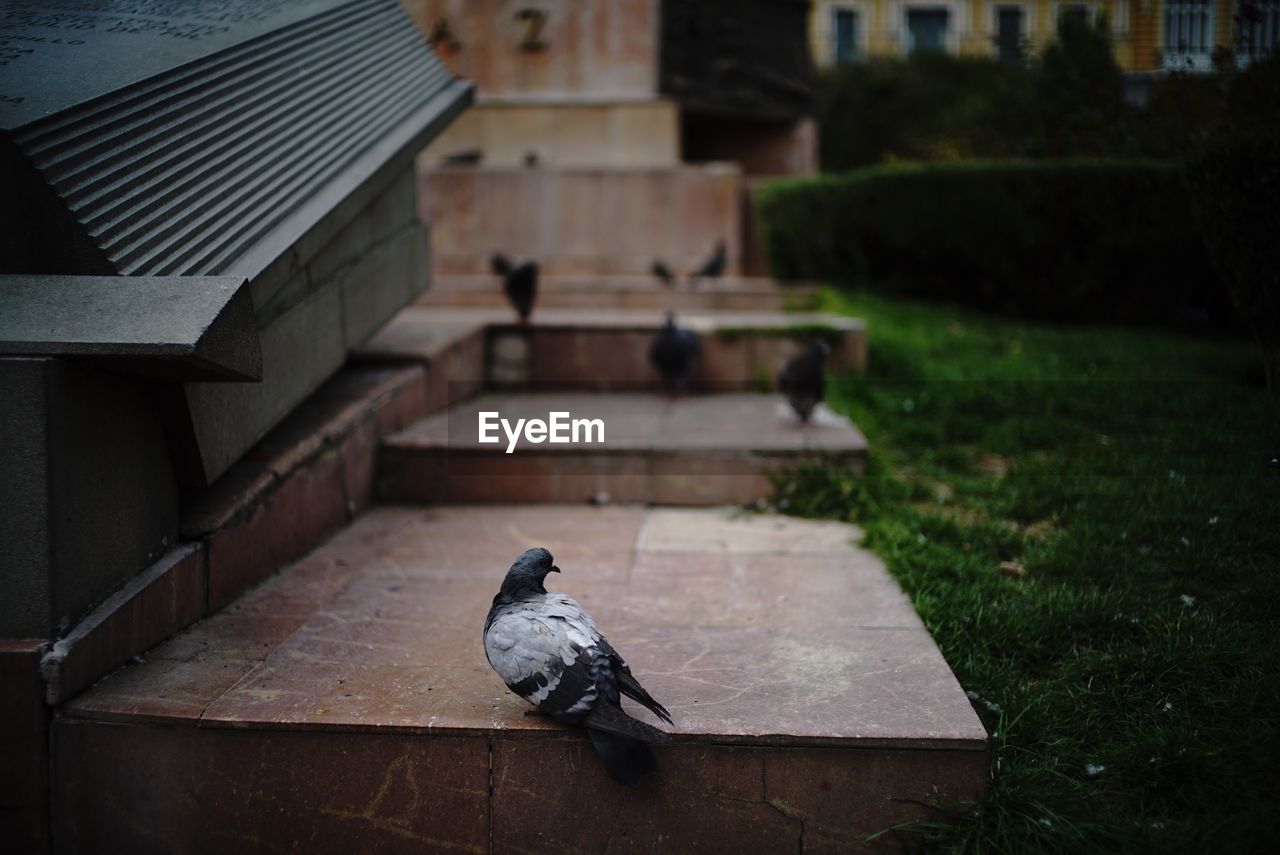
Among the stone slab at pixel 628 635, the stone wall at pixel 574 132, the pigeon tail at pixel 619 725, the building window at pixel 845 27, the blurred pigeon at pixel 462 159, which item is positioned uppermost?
the building window at pixel 845 27

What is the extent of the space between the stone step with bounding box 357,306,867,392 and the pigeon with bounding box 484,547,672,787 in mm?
3843

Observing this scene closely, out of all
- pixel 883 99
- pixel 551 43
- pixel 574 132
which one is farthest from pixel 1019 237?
pixel 883 99

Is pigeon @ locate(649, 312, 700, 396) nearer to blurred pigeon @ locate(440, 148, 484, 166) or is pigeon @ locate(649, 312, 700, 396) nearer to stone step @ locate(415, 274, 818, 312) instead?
stone step @ locate(415, 274, 818, 312)

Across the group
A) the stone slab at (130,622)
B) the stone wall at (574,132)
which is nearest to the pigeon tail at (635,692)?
the stone slab at (130,622)

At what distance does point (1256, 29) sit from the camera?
4.43 meters

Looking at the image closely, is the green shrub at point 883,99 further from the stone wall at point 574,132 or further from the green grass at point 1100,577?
the green grass at point 1100,577

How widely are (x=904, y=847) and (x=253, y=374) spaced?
6.60 ft

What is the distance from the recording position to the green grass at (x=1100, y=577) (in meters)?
2.40

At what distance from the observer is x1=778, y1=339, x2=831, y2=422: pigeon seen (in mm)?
5055

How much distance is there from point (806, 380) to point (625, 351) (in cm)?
161

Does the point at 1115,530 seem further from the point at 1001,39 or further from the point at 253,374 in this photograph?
the point at 1001,39

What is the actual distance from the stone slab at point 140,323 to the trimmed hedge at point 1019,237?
5900mm

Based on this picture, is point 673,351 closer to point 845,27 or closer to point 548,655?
point 548,655

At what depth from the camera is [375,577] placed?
12.2ft
